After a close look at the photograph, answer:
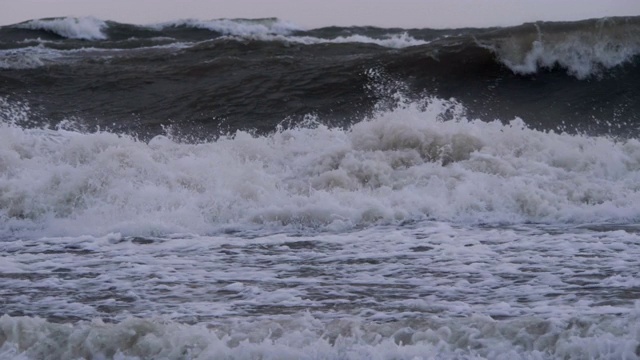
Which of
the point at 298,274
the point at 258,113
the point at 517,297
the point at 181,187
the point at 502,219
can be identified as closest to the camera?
the point at 517,297

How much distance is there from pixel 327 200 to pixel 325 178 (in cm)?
76

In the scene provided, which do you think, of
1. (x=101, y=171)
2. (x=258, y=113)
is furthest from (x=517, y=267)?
(x=258, y=113)

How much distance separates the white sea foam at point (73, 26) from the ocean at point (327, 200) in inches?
154

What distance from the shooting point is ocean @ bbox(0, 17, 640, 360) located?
16.5ft

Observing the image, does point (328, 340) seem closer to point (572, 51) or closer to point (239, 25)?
point (572, 51)

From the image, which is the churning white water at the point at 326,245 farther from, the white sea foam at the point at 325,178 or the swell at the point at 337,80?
the swell at the point at 337,80

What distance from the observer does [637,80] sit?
13336mm

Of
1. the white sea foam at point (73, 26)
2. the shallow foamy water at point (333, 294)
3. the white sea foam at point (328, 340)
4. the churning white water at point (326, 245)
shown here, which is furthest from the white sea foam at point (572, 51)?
the white sea foam at point (73, 26)

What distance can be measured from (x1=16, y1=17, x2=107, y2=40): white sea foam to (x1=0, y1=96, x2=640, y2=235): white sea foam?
400 inches

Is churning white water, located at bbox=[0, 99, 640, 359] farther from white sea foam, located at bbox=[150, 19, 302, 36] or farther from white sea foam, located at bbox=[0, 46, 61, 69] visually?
white sea foam, located at bbox=[150, 19, 302, 36]

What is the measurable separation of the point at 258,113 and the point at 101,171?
158 inches

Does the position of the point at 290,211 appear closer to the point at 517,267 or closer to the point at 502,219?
the point at 502,219

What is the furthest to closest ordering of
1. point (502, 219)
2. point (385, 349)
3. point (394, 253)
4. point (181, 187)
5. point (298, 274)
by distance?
point (181, 187) → point (502, 219) → point (394, 253) → point (298, 274) → point (385, 349)

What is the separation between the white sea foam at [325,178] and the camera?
800 centimetres
